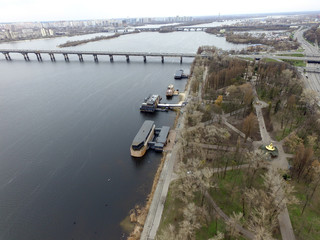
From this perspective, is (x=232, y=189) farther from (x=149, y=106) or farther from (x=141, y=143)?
(x=149, y=106)

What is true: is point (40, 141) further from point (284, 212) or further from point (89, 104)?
point (284, 212)

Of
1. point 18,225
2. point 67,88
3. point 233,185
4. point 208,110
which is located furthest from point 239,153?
point 67,88

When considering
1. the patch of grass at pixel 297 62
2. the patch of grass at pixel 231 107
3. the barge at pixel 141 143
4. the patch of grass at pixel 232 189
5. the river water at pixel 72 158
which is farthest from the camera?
the patch of grass at pixel 297 62

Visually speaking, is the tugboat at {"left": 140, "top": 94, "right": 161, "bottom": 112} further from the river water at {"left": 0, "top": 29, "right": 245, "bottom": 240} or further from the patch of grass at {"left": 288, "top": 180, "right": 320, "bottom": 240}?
the patch of grass at {"left": 288, "top": 180, "right": 320, "bottom": 240}

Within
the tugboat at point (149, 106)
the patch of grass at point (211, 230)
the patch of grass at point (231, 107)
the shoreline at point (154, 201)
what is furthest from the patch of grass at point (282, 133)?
the tugboat at point (149, 106)

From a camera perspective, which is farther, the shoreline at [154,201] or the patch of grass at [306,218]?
the shoreline at [154,201]

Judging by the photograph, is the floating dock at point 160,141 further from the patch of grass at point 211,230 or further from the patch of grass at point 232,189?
the patch of grass at point 211,230

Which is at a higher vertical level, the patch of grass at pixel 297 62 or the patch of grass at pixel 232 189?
the patch of grass at pixel 297 62

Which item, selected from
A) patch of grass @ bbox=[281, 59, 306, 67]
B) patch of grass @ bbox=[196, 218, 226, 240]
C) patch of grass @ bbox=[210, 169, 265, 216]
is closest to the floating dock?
patch of grass @ bbox=[210, 169, 265, 216]
